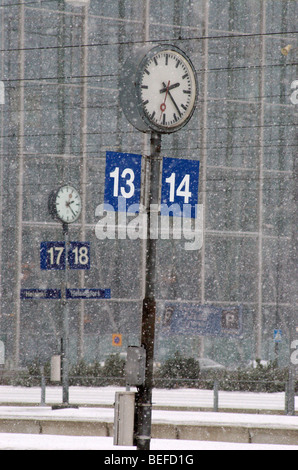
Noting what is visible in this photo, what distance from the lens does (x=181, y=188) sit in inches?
378

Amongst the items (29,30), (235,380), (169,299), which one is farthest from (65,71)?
(235,380)

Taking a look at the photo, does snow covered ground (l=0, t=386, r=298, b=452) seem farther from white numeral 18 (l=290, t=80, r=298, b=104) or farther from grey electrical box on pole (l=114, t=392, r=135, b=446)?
white numeral 18 (l=290, t=80, r=298, b=104)

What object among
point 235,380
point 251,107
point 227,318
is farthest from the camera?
point 251,107

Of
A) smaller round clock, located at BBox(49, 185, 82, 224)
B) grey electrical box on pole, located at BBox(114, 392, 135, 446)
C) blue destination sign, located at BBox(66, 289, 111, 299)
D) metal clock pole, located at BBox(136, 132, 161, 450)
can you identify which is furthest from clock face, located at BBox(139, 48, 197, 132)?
smaller round clock, located at BBox(49, 185, 82, 224)

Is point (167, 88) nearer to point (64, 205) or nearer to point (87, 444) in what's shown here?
point (87, 444)

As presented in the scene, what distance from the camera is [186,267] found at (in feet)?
112

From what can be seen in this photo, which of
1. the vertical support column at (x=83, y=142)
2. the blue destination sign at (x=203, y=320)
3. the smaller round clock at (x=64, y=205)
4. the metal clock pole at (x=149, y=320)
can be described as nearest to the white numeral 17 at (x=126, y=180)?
the metal clock pole at (x=149, y=320)

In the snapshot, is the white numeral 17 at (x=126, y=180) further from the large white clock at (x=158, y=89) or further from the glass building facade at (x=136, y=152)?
the glass building facade at (x=136, y=152)

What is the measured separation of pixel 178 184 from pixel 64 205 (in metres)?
13.2

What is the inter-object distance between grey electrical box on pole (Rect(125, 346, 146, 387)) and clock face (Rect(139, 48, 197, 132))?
2.57m

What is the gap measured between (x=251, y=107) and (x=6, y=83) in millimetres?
10123

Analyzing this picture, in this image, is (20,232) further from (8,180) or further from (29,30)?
(29,30)

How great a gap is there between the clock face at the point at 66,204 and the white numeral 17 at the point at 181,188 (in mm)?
12849

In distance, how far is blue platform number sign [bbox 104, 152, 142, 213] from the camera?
31.4ft
